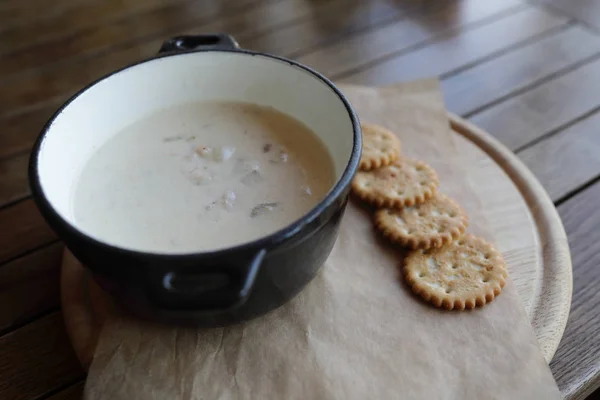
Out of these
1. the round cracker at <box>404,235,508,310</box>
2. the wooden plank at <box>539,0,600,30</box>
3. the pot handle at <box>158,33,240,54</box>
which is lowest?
the round cracker at <box>404,235,508,310</box>

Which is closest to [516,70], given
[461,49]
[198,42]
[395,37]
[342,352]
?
[461,49]

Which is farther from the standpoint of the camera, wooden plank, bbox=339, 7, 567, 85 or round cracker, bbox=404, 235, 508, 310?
wooden plank, bbox=339, 7, 567, 85

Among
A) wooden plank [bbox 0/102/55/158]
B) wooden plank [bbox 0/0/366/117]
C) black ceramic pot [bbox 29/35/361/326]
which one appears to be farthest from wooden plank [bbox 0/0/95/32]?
black ceramic pot [bbox 29/35/361/326]

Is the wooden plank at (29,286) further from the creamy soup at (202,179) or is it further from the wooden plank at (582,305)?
the wooden plank at (582,305)

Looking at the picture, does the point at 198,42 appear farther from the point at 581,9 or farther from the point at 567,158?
the point at 581,9

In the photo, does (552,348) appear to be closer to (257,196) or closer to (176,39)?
(257,196)

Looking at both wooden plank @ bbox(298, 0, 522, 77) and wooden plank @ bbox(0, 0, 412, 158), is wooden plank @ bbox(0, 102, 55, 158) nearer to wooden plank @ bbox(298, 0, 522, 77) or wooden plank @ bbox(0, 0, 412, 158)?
wooden plank @ bbox(0, 0, 412, 158)

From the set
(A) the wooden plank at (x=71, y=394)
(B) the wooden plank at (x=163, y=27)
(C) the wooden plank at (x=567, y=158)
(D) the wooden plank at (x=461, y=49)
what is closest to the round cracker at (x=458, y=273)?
(C) the wooden plank at (x=567, y=158)
